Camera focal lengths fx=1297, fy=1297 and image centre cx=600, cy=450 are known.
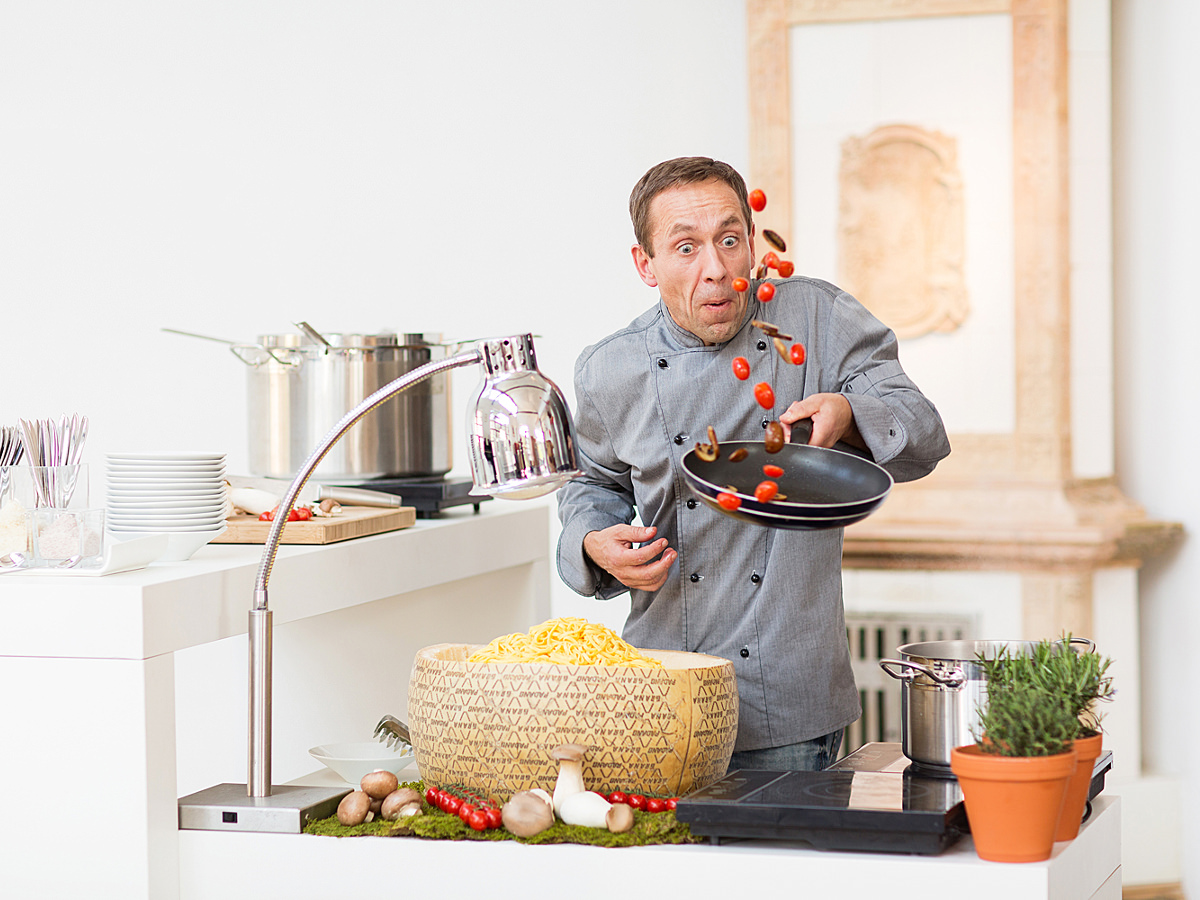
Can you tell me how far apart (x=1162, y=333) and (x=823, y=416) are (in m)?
2.34

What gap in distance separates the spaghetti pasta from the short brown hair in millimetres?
479

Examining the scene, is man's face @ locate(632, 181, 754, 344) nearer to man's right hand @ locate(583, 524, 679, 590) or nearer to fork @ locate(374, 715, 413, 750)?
man's right hand @ locate(583, 524, 679, 590)

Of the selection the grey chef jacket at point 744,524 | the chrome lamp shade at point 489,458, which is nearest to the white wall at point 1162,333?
the grey chef jacket at point 744,524

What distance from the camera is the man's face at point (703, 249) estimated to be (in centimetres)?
148

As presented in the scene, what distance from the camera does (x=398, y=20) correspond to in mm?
3662

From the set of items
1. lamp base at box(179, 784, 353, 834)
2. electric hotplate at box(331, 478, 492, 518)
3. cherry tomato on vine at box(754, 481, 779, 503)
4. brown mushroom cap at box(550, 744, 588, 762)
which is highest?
cherry tomato on vine at box(754, 481, 779, 503)

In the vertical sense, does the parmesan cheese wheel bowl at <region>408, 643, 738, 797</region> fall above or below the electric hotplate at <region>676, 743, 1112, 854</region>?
above

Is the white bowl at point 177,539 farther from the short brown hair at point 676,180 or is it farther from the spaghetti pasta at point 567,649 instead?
the short brown hair at point 676,180

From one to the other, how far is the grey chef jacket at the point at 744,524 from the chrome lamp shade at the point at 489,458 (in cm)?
37

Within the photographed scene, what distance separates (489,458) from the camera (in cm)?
122

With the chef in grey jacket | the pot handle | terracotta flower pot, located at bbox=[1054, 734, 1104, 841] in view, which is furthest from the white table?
terracotta flower pot, located at bbox=[1054, 734, 1104, 841]

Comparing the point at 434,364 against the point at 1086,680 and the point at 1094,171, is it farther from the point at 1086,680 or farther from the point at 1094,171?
the point at 1094,171

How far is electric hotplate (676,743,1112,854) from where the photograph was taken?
109 centimetres

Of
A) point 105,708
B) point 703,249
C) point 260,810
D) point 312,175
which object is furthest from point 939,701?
point 312,175
